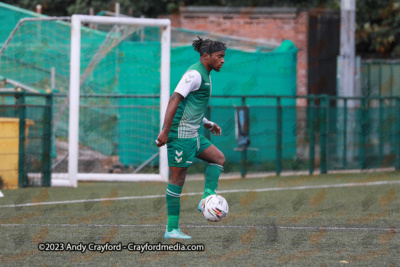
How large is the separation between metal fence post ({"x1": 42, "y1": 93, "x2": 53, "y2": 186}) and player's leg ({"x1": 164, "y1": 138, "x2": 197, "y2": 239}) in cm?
667

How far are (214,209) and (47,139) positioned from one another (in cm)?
714

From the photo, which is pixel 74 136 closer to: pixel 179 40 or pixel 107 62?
pixel 107 62

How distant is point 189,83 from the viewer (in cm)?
741

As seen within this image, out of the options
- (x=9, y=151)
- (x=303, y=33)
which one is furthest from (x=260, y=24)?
(x=9, y=151)

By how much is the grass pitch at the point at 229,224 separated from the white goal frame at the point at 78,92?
0.45 metres

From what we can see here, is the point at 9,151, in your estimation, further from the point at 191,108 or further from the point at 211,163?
the point at 191,108

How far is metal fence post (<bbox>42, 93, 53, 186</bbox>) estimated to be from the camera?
13844 mm

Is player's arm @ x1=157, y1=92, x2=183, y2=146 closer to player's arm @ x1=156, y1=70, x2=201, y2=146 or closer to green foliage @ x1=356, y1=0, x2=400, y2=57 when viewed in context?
player's arm @ x1=156, y1=70, x2=201, y2=146

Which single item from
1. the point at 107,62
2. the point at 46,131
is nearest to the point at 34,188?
the point at 46,131

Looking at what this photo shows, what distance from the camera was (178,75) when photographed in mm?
17328

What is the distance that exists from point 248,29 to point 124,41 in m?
5.54

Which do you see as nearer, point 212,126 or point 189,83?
point 189,83

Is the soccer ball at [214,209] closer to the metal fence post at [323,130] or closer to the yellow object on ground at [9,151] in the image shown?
the yellow object on ground at [9,151]

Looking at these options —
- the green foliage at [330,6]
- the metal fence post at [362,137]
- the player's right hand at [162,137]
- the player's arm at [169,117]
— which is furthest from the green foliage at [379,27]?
the player's right hand at [162,137]
